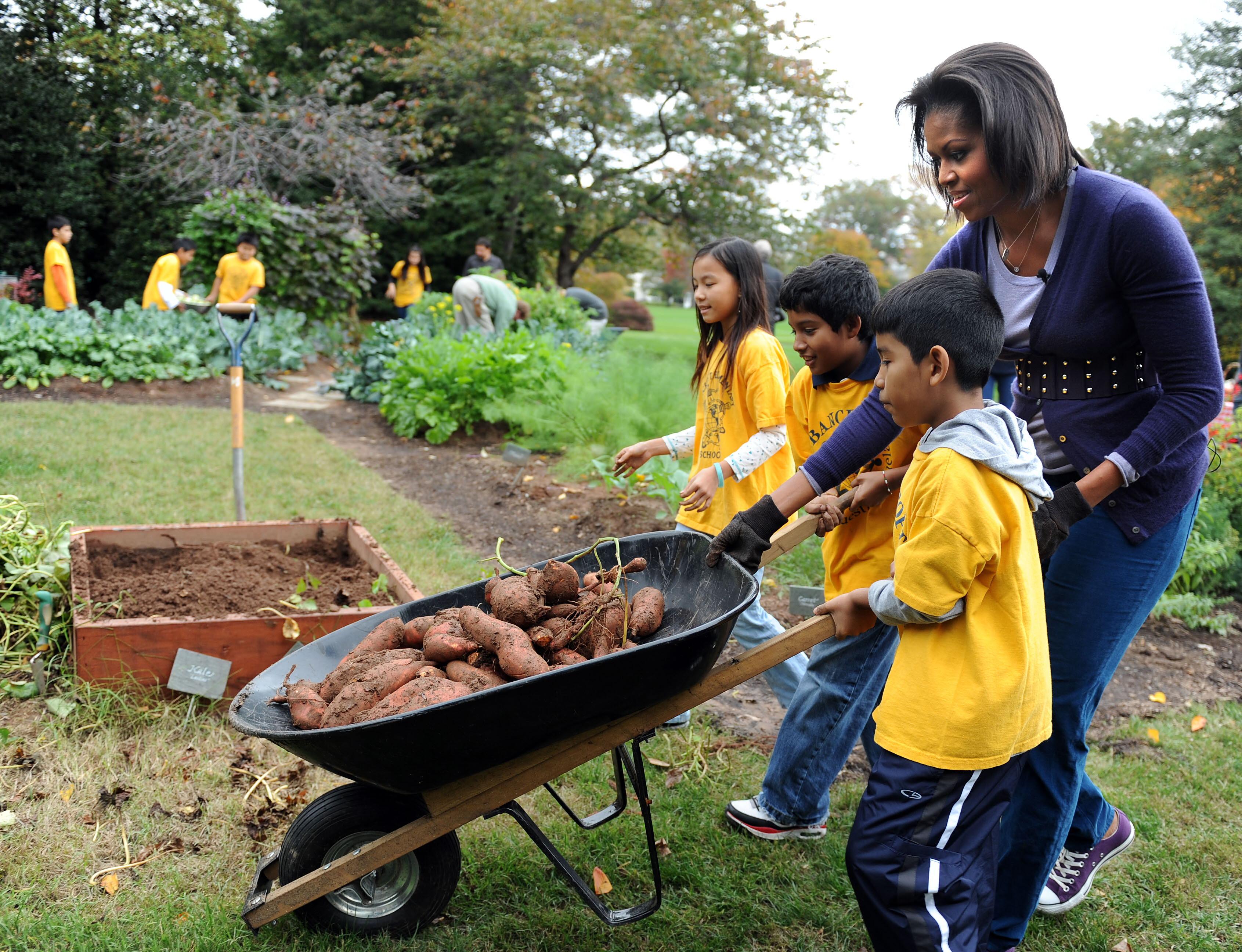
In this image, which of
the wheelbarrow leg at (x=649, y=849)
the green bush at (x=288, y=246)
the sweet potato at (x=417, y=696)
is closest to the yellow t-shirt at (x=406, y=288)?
the green bush at (x=288, y=246)

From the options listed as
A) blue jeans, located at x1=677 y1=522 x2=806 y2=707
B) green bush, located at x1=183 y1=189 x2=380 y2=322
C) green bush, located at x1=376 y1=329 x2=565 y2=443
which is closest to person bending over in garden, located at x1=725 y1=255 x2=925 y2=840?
blue jeans, located at x1=677 y1=522 x2=806 y2=707

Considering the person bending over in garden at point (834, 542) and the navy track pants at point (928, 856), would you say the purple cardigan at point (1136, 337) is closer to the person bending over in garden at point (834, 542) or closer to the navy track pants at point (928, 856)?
the person bending over in garden at point (834, 542)

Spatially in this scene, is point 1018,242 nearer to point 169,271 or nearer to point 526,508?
point 526,508

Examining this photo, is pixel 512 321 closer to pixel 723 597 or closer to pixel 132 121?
pixel 723 597

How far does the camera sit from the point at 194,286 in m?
12.3

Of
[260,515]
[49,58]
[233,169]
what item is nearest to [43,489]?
[260,515]

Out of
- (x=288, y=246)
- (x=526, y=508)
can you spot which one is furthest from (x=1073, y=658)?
(x=288, y=246)

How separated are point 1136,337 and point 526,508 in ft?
16.1

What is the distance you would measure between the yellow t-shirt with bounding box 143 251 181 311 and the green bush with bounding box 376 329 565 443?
3.14 m

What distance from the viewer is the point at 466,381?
8414 millimetres

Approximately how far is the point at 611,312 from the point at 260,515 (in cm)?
2583

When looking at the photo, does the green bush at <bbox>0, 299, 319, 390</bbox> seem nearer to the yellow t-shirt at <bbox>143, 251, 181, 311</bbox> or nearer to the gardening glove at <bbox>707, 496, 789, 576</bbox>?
the yellow t-shirt at <bbox>143, 251, 181, 311</bbox>

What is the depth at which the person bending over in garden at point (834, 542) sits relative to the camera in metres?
2.44

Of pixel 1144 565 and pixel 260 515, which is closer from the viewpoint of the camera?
pixel 1144 565
